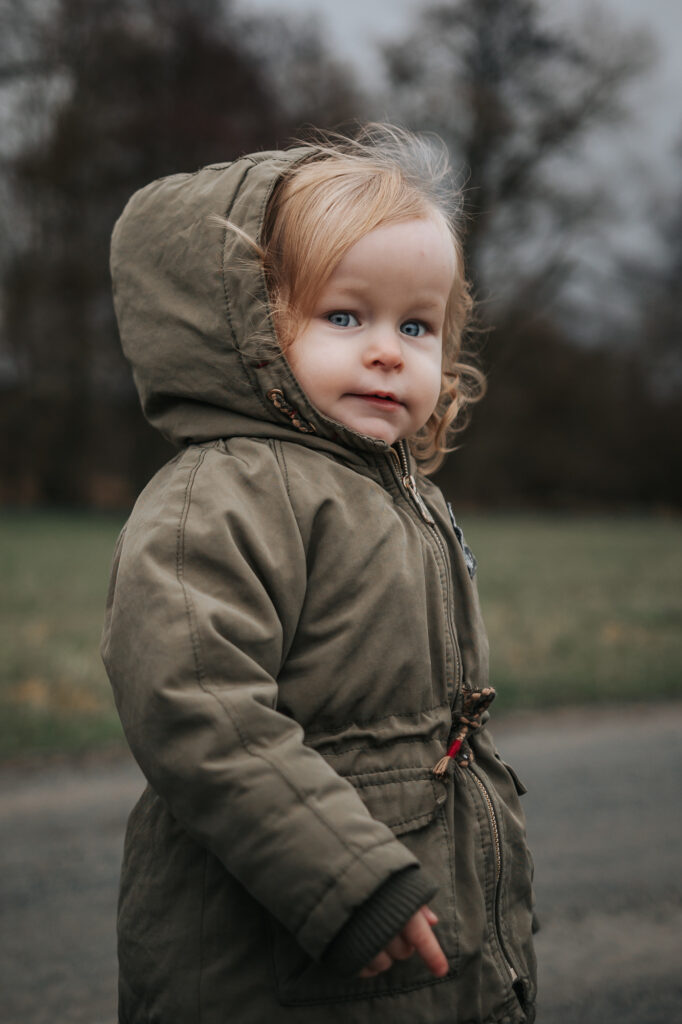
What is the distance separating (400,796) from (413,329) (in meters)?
0.73

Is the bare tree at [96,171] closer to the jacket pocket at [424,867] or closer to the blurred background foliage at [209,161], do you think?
the blurred background foliage at [209,161]

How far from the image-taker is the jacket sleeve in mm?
1247

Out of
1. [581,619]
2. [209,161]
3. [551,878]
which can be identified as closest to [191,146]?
[209,161]


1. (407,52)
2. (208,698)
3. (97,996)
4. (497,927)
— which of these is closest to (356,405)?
(208,698)

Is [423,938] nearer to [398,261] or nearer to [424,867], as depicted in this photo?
[424,867]

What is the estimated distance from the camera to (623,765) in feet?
14.1

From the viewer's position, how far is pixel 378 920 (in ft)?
4.10

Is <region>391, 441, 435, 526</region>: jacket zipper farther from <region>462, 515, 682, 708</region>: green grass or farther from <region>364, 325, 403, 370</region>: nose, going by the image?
<region>462, 515, 682, 708</region>: green grass

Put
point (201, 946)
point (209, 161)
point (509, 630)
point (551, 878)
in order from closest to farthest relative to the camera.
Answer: point (201, 946), point (551, 878), point (509, 630), point (209, 161)

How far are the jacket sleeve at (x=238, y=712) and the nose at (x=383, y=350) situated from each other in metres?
0.29

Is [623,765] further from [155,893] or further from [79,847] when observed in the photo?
[155,893]

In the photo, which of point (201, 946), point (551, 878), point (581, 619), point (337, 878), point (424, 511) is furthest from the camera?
point (581, 619)

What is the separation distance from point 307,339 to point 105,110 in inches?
864

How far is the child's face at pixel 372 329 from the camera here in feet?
5.18
